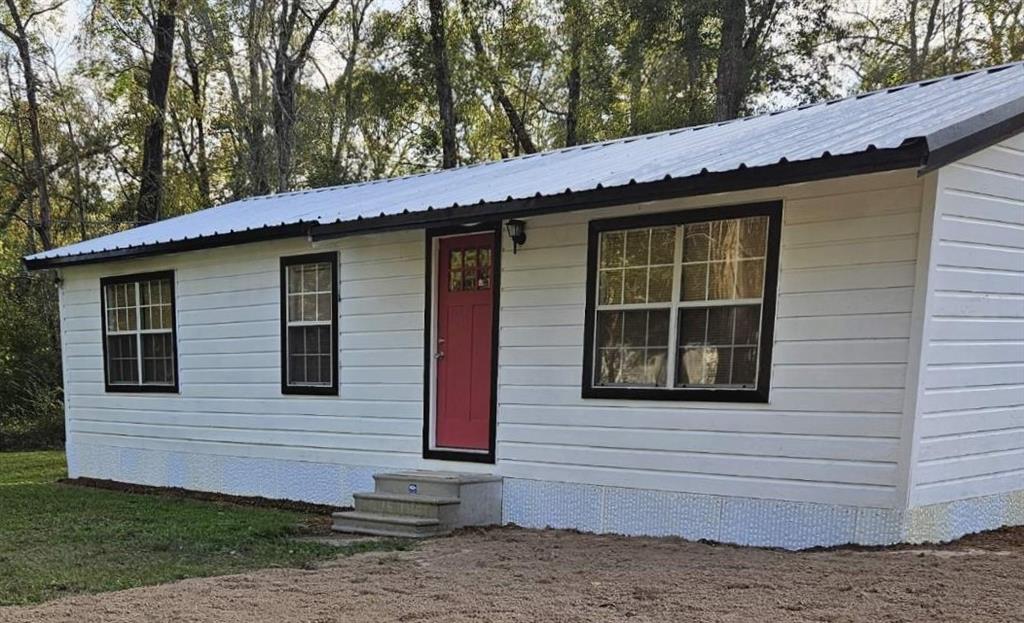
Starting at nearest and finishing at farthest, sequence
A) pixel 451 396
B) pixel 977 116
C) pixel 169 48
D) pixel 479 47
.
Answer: pixel 977 116 → pixel 451 396 → pixel 169 48 → pixel 479 47

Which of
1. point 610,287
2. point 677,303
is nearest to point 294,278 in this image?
point 610,287

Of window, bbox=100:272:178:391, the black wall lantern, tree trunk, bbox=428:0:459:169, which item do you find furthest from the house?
tree trunk, bbox=428:0:459:169

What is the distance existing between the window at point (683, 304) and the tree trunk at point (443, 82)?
12518mm

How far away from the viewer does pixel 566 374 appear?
5.57 m

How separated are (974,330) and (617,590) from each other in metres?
2.63

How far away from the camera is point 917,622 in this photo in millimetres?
2881

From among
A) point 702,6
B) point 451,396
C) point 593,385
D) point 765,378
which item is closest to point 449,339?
point 451,396

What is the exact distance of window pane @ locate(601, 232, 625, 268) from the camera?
5324 millimetres

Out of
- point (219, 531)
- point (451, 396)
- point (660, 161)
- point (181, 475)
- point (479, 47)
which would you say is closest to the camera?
point (660, 161)

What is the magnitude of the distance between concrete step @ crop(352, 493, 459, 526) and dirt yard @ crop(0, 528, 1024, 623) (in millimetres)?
955

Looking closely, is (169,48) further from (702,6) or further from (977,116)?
(977,116)

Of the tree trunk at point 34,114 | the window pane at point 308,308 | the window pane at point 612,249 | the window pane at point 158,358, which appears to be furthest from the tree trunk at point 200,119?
the window pane at point 612,249

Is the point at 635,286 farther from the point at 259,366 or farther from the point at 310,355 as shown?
the point at 259,366

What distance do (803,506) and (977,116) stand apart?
235 centimetres
